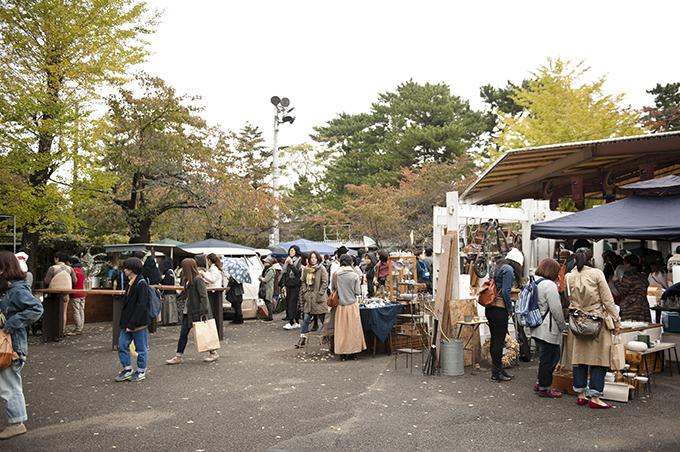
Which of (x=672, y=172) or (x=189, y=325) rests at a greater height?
(x=672, y=172)

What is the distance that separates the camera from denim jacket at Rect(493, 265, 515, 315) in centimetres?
667

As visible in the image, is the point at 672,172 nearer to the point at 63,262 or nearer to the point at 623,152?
the point at 623,152

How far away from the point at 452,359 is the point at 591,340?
6.95ft

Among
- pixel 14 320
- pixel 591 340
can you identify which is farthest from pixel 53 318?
pixel 591 340

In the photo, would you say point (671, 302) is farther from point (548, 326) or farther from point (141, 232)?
point (141, 232)

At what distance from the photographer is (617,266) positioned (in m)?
8.91

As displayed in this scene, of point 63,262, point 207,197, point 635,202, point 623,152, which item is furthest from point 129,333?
point 207,197

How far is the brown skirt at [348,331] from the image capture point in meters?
8.34

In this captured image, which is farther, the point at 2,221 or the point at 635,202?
the point at 2,221

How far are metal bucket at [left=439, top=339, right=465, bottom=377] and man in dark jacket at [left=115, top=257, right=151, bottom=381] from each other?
162 inches

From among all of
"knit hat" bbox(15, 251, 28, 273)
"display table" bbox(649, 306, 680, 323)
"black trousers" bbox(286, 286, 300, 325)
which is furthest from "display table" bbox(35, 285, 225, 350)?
"display table" bbox(649, 306, 680, 323)

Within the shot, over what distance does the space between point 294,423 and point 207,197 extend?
1197cm

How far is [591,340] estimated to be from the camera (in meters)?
5.55

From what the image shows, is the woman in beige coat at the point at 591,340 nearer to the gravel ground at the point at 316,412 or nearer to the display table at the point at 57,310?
the gravel ground at the point at 316,412
